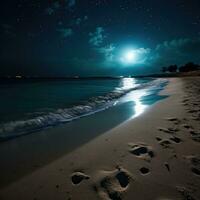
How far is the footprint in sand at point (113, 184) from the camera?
85.1 inches

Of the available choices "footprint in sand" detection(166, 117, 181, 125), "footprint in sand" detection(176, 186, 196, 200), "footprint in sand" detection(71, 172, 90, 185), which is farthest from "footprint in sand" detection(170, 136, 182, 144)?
"footprint in sand" detection(71, 172, 90, 185)

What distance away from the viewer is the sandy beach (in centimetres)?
219

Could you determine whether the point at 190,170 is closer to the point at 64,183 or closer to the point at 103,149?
the point at 103,149

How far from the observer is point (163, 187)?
227 cm

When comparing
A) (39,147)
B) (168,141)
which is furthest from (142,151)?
(39,147)

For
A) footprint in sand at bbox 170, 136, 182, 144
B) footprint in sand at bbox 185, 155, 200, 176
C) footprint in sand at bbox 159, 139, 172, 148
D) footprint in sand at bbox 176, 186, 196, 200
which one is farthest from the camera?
footprint in sand at bbox 170, 136, 182, 144

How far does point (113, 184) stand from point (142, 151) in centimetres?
117

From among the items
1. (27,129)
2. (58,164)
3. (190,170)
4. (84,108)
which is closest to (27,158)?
(58,164)

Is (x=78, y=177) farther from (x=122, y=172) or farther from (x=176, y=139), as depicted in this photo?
(x=176, y=139)

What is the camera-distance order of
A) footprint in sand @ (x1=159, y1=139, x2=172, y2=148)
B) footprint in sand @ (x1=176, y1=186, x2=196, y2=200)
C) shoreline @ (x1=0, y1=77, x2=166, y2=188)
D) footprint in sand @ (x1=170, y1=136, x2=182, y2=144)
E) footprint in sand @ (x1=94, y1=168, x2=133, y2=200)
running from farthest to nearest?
footprint in sand @ (x1=170, y1=136, x2=182, y2=144) < footprint in sand @ (x1=159, y1=139, x2=172, y2=148) < shoreline @ (x1=0, y1=77, x2=166, y2=188) < footprint in sand @ (x1=94, y1=168, x2=133, y2=200) < footprint in sand @ (x1=176, y1=186, x2=196, y2=200)

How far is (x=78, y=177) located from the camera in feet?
8.36

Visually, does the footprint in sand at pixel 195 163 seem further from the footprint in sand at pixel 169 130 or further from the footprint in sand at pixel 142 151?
the footprint in sand at pixel 169 130

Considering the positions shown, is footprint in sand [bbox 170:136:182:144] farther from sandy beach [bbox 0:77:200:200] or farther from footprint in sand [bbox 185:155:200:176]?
footprint in sand [bbox 185:155:200:176]

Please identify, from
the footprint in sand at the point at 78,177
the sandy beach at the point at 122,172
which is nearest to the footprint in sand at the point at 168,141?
the sandy beach at the point at 122,172
